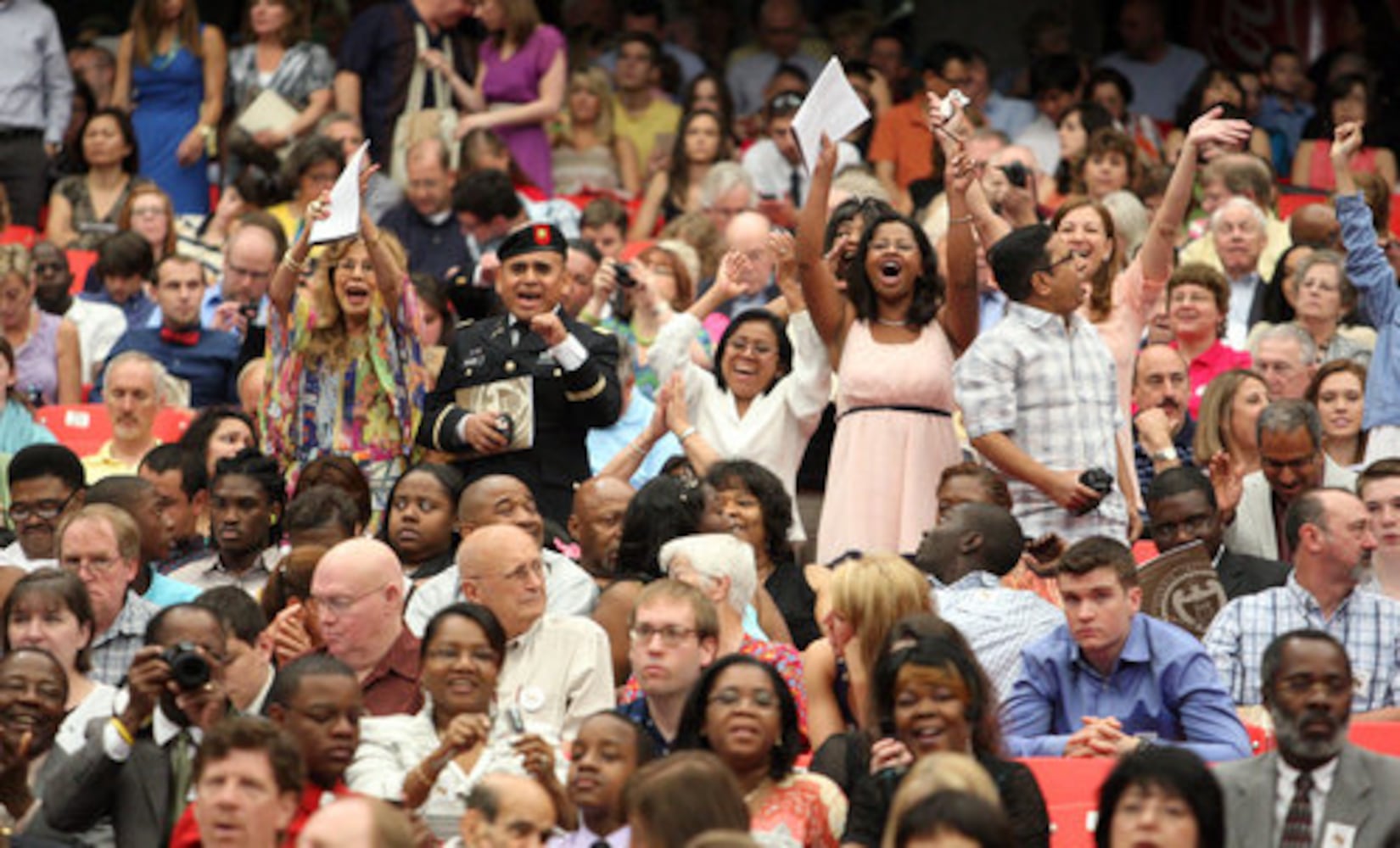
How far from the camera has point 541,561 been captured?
9.18m

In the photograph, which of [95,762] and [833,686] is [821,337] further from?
[95,762]

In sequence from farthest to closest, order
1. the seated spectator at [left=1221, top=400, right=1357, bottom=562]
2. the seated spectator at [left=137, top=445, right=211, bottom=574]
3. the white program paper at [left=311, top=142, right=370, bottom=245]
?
the seated spectator at [left=137, top=445, right=211, bottom=574], the seated spectator at [left=1221, top=400, right=1357, bottom=562], the white program paper at [left=311, top=142, right=370, bottom=245]

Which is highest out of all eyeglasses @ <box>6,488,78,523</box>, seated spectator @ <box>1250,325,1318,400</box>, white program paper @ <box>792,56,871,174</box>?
white program paper @ <box>792,56,871,174</box>

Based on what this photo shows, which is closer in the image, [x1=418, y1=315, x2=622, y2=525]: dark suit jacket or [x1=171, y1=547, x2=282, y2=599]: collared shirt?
[x1=171, y1=547, x2=282, y2=599]: collared shirt

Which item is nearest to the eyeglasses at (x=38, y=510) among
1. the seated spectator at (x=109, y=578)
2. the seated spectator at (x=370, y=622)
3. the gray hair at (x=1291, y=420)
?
the seated spectator at (x=109, y=578)

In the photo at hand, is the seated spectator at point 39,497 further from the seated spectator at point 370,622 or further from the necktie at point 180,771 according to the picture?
the necktie at point 180,771

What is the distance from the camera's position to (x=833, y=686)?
8656 millimetres

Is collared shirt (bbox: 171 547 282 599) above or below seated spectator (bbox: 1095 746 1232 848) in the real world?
above

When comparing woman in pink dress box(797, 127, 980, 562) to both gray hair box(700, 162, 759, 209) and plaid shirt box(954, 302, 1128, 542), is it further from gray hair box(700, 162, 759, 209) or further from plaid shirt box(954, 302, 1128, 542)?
gray hair box(700, 162, 759, 209)

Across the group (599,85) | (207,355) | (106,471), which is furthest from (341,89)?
(106,471)

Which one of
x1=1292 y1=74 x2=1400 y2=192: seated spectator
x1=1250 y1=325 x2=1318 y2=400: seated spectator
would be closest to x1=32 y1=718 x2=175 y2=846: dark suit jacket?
x1=1250 y1=325 x2=1318 y2=400: seated spectator

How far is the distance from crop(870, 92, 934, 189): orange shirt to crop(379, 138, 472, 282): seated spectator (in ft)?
8.52

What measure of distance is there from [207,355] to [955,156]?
3.89 meters

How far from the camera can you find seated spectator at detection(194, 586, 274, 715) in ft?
28.3
